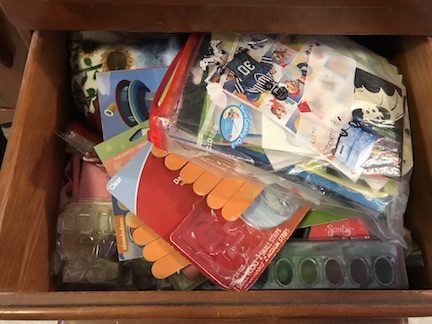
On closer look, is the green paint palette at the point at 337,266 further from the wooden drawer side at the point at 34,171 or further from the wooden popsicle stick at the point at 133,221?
the wooden drawer side at the point at 34,171

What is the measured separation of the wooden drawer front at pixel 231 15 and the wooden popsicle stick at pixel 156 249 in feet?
0.93

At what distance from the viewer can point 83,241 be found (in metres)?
0.72

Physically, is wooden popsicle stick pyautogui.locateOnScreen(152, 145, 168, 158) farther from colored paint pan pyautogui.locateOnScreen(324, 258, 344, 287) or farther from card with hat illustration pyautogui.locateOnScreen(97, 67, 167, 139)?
colored paint pan pyautogui.locateOnScreen(324, 258, 344, 287)

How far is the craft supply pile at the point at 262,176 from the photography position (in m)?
0.63

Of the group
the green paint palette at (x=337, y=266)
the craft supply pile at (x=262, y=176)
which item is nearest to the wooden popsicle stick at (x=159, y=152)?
the craft supply pile at (x=262, y=176)

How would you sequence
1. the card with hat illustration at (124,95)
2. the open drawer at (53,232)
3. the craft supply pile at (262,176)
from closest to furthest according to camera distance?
the open drawer at (53,232) < the craft supply pile at (262,176) < the card with hat illustration at (124,95)

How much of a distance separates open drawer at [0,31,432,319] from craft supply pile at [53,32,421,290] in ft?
0.09

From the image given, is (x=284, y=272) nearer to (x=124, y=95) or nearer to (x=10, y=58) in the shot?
(x=124, y=95)

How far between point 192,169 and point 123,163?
0.11m

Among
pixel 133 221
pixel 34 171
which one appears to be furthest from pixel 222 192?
pixel 34 171

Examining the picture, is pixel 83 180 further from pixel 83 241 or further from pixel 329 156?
pixel 329 156

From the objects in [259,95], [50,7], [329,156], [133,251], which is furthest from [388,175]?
[50,7]

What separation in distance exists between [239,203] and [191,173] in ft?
0.26

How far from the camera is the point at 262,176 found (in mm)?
646
